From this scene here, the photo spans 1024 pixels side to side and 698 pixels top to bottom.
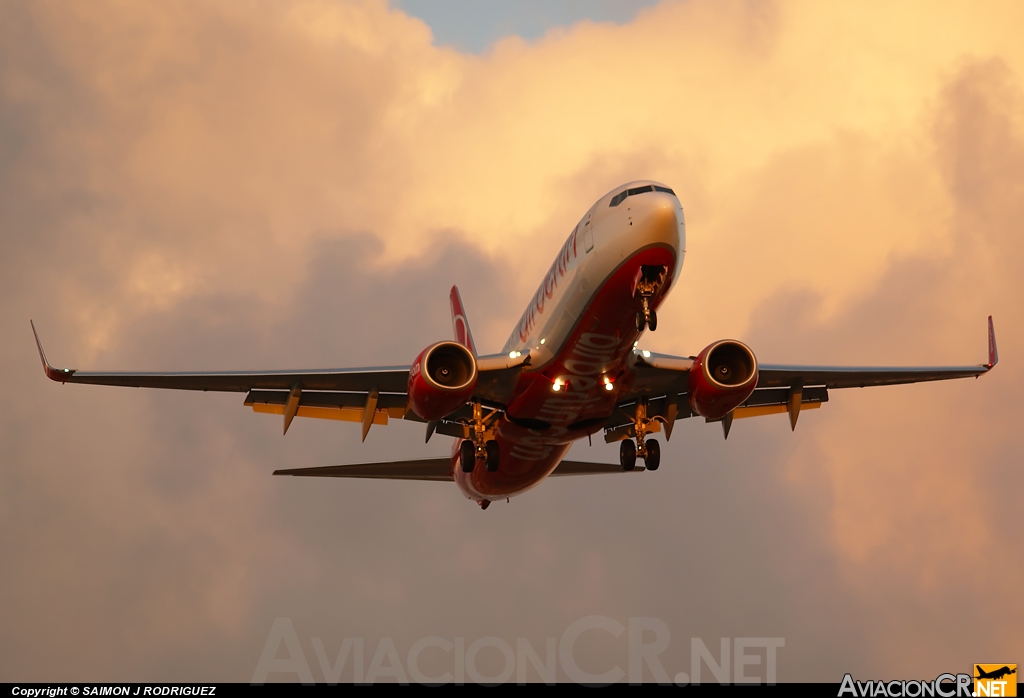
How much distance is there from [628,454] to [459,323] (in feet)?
43.0

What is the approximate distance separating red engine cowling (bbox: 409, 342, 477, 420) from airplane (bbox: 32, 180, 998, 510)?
0.11 feet

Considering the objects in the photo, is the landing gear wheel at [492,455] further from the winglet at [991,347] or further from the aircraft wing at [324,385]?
the winglet at [991,347]

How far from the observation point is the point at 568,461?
36875 millimetres

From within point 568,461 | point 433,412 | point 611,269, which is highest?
point 568,461

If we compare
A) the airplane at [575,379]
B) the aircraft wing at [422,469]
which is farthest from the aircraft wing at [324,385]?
the aircraft wing at [422,469]

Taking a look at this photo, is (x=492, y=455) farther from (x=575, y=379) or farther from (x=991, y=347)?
(x=991, y=347)

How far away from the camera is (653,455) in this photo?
29.3 meters

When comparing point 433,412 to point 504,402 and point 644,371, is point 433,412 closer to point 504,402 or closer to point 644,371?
point 504,402

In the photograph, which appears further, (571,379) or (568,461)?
(568,461)

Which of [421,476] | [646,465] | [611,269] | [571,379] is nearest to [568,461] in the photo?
[421,476]

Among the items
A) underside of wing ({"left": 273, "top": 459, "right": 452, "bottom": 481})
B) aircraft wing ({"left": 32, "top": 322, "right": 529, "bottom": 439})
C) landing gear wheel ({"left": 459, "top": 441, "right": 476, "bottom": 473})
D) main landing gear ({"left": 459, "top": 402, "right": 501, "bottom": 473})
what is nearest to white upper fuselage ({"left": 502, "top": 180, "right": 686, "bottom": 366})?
aircraft wing ({"left": 32, "top": 322, "right": 529, "bottom": 439})

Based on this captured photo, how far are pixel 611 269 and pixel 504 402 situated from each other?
620 cm

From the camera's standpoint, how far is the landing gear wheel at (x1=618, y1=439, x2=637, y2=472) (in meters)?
30.2

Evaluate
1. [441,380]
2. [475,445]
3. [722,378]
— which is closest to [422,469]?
[475,445]
